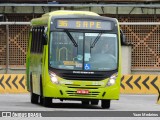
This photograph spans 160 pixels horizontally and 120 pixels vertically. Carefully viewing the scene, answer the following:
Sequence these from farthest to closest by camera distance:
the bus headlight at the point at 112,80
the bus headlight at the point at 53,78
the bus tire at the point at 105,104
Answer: the bus tire at the point at 105,104
the bus headlight at the point at 112,80
the bus headlight at the point at 53,78

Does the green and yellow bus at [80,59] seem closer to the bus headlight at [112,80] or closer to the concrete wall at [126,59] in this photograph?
the bus headlight at [112,80]

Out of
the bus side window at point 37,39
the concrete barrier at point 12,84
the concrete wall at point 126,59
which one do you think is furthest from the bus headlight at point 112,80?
the concrete wall at point 126,59

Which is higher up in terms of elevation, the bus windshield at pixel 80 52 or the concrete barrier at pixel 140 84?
the bus windshield at pixel 80 52

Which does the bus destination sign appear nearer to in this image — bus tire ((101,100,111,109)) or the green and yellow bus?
the green and yellow bus

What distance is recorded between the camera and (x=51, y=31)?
2553 centimetres

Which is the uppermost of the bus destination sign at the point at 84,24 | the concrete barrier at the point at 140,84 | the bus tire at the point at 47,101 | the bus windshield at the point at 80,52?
the bus destination sign at the point at 84,24

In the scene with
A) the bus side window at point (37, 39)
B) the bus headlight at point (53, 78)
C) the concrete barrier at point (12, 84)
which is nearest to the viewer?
the bus headlight at point (53, 78)

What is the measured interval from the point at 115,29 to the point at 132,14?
1978 centimetres

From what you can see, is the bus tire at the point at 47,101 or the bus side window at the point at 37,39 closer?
the bus tire at the point at 47,101

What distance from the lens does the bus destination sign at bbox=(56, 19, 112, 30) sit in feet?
84.2

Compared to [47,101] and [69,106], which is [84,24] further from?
[69,106]

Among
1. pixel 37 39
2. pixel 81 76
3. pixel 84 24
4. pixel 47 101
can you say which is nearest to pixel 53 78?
pixel 81 76

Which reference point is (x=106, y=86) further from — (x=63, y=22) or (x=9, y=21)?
(x=9, y=21)

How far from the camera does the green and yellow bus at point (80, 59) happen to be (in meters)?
25.1
